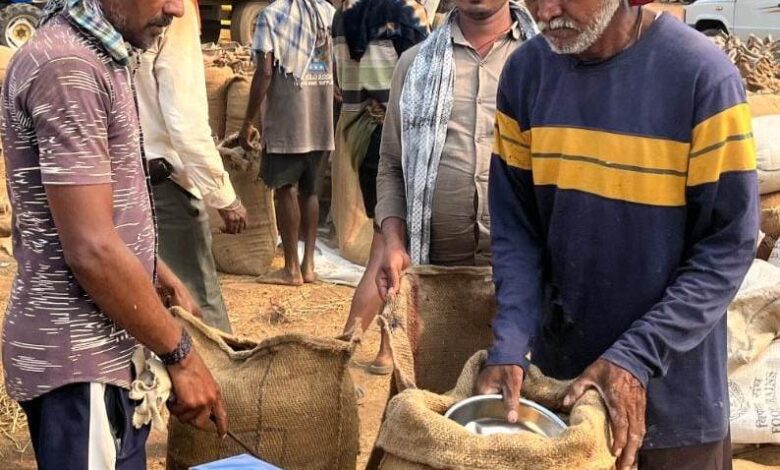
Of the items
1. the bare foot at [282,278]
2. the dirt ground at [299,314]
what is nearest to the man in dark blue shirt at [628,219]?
the dirt ground at [299,314]

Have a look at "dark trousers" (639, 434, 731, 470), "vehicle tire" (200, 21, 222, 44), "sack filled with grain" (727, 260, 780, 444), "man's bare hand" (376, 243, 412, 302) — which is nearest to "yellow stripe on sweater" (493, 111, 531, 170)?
"dark trousers" (639, 434, 731, 470)

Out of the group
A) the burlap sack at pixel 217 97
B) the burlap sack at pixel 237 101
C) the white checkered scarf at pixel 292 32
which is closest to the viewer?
the white checkered scarf at pixel 292 32

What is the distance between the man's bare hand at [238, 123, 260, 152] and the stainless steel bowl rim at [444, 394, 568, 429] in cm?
471

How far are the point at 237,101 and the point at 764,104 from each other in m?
3.37

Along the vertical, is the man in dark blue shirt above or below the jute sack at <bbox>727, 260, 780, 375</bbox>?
above

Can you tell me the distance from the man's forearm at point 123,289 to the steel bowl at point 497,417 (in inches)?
25.7

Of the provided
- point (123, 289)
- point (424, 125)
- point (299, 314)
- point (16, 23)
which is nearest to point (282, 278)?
point (299, 314)

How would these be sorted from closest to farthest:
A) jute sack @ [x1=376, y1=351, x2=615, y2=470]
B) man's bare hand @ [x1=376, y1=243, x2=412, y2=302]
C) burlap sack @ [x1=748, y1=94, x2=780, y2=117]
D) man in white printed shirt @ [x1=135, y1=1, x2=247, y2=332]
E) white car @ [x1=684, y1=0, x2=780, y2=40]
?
jute sack @ [x1=376, y1=351, x2=615, y2=470] < man's bare hand @ [x1=376, y1=243, x2=412, y2=302] < man in white printed shirt @ [x1=135, y1=1, x2=247, y2=332] < burlap sack @ [x1=748, y1=94, x2=780, y2=117] < white car @ [x1=684, y1=0, x2=780, y2=40]

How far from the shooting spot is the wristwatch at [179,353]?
7.01ft

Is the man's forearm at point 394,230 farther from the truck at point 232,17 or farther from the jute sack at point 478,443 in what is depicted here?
the truck at point 232,17

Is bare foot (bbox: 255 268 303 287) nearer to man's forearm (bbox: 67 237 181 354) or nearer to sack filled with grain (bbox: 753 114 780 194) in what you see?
sack filled with grain (bbox: 753 114 780 194)

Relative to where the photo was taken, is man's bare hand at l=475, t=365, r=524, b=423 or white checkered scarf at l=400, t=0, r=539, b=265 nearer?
man's bare hand at l=475, t=365, r=524, b=423

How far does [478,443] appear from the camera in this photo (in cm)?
162

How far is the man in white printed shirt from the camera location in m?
3.50
